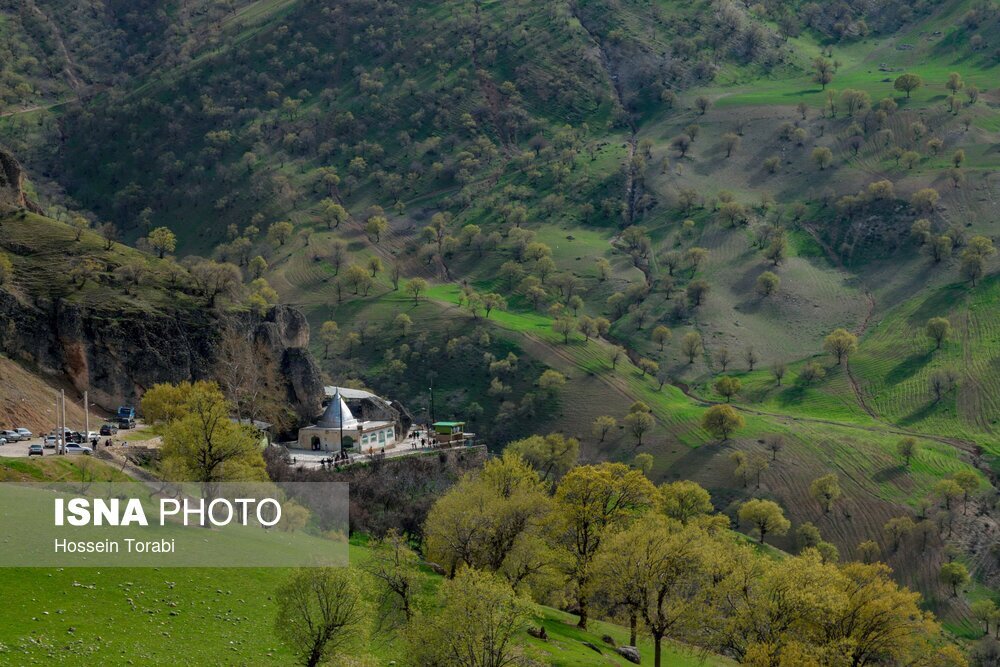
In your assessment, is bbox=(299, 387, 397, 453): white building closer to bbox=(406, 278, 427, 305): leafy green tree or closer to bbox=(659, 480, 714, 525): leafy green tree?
bbox=(659, 480, 714, 525): leafy green tree

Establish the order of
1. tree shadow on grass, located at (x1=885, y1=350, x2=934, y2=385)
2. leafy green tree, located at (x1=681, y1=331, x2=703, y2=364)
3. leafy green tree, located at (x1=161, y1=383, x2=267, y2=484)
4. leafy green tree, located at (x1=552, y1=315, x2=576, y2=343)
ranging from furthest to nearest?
1. leafy green tree, located at (x1=681, y1=331, x2=703, y2=364)
2. leafy green tree, located at (x1=552, y1=315, x2=576, y2=343)
3. tree shadow on grass, located at (x1=885, y1=350, x2=934, y2=385)
4. leafy green tree, located at (x1=161, y1=383, x2=267, y2=484)

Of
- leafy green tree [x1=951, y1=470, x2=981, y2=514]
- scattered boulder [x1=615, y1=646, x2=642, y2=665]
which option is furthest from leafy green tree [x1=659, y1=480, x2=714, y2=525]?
leafy green tree [x1=951, y1=470, x2=981, y2=514]

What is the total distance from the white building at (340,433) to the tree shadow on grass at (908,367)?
8542 cm

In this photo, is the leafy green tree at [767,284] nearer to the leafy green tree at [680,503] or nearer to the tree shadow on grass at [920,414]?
the tree shadow on grass at [920,414]

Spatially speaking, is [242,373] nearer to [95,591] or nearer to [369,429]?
[369,429]

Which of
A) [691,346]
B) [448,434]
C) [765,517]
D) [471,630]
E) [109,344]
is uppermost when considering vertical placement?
[471,630]

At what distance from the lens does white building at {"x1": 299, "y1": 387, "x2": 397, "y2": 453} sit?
4102 inches

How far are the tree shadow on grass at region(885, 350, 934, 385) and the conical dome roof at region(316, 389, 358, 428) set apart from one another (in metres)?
88.5

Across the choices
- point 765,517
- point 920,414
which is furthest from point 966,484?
point 765,517

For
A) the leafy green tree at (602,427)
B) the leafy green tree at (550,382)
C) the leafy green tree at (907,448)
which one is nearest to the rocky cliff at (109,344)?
the leafy green tree at (602,427)

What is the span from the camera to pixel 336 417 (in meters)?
106

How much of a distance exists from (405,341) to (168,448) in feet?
337

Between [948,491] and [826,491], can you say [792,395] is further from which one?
[948,491]

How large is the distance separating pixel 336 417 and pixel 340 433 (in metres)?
2.91
